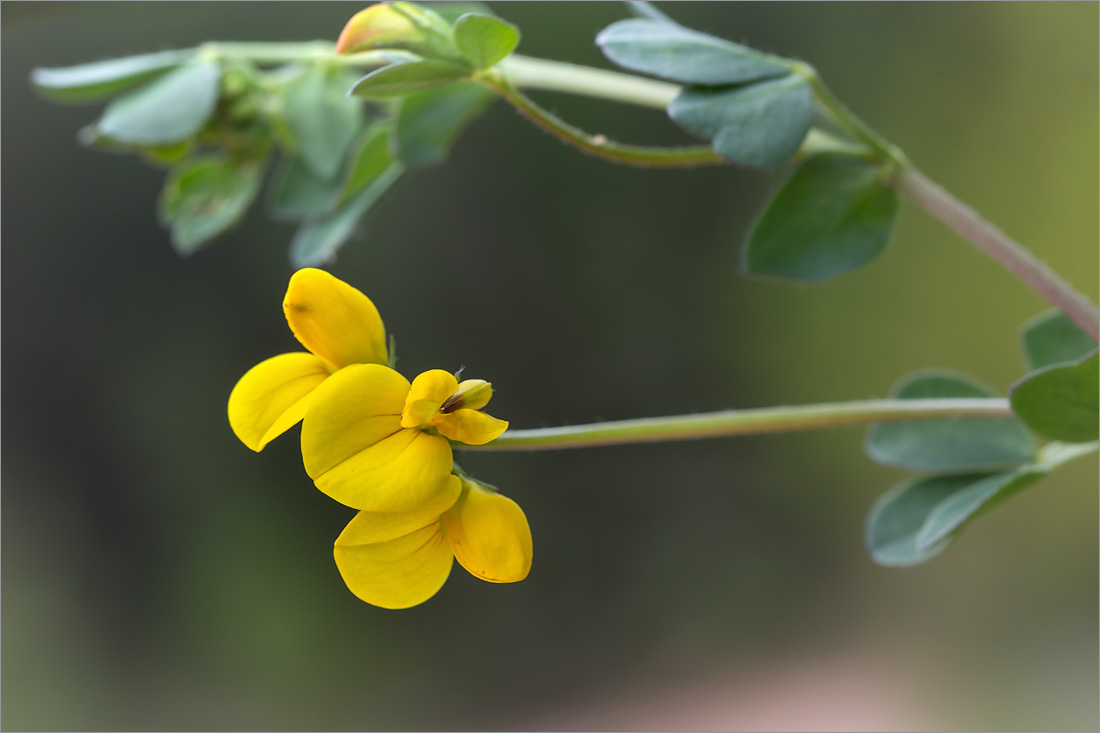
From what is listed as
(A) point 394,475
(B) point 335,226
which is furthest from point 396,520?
(B) point 335,226

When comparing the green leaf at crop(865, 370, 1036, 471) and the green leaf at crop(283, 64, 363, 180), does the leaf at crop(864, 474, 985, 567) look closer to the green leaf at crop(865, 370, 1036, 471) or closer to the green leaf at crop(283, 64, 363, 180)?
the green leaf at crop(865, 370, 1036, 471)

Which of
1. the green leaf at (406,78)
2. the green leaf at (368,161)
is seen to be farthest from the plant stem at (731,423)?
the green leaf at (368,161)

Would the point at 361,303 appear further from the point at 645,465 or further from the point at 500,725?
the point at 500,725

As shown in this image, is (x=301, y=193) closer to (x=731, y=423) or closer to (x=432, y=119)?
(x=432, y=119)

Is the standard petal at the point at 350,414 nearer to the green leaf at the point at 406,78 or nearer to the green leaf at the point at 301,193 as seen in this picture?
the green leaf at the point at 406,78

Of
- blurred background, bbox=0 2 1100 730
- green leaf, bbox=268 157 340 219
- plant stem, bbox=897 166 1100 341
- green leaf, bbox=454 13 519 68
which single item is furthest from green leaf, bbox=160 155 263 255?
blurred background, bbox=0 2 1100 730
